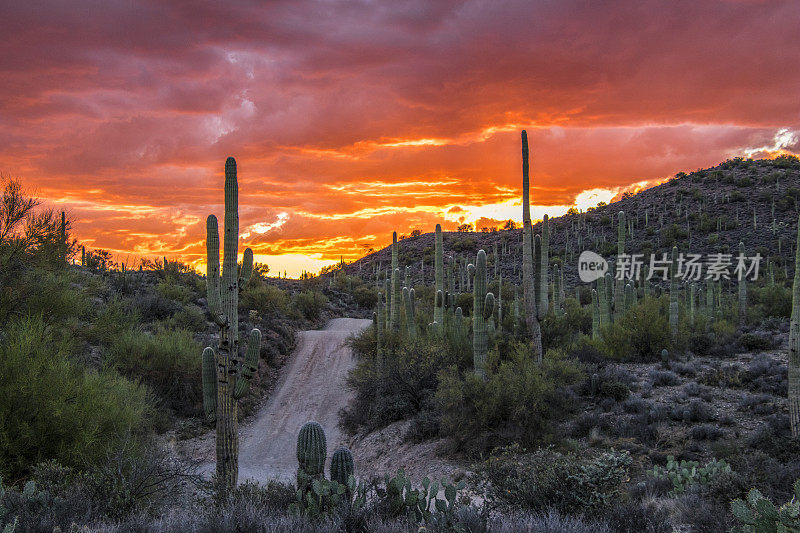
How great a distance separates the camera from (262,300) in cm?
3253

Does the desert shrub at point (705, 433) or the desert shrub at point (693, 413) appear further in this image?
the desert shrub at point (693, 413)

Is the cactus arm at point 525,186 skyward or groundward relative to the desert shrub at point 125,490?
skyward

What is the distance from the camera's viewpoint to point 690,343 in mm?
22609

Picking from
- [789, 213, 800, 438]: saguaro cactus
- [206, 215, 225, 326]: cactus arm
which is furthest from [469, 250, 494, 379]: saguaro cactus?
[206, 215, 225, 326]: cactus arm

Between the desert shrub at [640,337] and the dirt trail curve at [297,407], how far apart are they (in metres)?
11.1

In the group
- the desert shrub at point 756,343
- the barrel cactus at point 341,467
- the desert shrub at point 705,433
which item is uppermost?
the barrel cactus at point 341,467

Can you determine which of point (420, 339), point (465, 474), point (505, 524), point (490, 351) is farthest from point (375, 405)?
point (505, 524)

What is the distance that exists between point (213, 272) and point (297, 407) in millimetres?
12831

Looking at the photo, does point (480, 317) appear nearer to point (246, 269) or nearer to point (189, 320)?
point (246, 269)

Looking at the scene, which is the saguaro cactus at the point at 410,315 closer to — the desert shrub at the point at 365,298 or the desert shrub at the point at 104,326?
the desert shrub at the point at 104,326

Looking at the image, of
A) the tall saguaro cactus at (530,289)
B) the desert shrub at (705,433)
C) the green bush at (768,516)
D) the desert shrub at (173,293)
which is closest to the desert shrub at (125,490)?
the green bush at (768,516)

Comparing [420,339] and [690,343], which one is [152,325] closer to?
[420,339]

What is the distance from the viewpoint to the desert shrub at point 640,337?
21.0 m

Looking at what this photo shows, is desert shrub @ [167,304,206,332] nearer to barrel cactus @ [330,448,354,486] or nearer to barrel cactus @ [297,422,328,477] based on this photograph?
barrel cactus @ [297,422,328,477]
